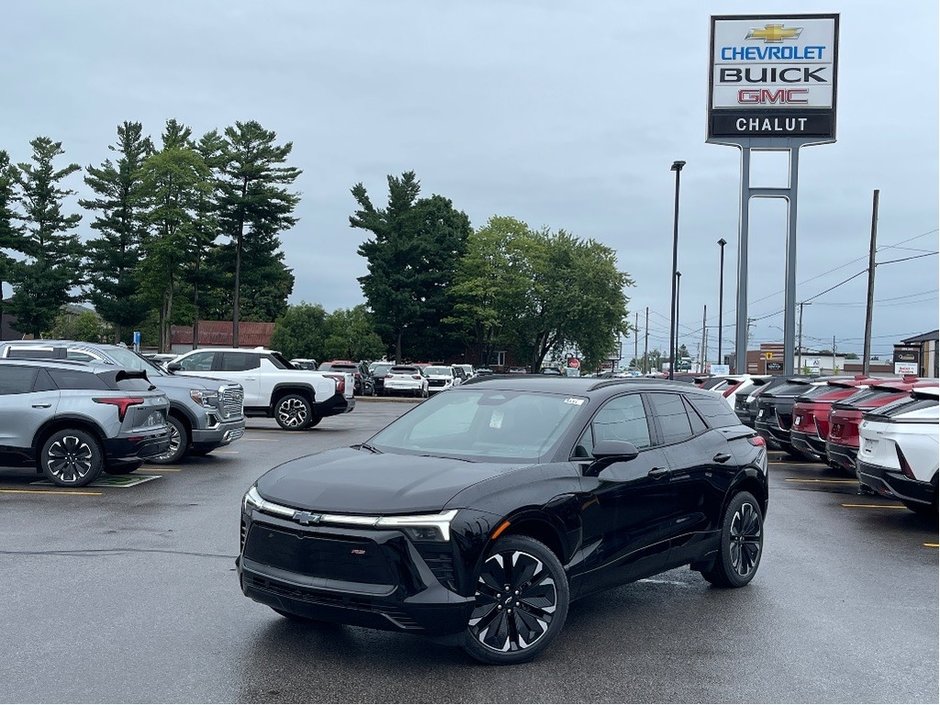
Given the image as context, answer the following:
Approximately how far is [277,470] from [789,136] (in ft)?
119

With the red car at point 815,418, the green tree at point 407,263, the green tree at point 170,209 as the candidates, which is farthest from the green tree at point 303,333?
A: the red car at point 815,418

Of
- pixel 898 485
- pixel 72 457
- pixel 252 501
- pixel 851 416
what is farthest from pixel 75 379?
pixel 851 416

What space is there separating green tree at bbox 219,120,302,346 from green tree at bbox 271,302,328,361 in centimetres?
1472

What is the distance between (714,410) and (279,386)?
15693 millimetres

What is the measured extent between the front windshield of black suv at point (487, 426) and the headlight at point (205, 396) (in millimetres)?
8918

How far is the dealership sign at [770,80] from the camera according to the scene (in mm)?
37875

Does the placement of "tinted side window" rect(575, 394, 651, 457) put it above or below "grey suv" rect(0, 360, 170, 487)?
above

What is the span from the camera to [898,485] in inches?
409

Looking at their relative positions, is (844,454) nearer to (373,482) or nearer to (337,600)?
(373,482)

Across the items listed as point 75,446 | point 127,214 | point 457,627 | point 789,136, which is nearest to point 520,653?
point 457,627

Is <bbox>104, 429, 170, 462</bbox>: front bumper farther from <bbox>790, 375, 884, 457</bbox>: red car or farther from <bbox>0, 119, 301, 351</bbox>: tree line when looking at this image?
<bbox>0, 119, 301, 351</bbox>: tree line

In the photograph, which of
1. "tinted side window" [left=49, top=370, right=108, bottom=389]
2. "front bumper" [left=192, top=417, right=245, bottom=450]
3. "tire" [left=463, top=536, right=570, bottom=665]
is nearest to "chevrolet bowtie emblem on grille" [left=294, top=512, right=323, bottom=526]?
"tire" [left=463, top=536, right=570, bottom=665]

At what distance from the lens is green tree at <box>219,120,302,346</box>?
57875 millimetres

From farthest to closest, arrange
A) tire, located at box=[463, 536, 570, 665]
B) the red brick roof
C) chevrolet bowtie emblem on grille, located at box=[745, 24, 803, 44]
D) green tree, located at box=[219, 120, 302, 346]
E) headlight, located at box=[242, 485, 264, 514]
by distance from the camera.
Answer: the red brick roof < green tree, located at box=[219, 120, 302, 346] < chevrolet bowtie emblem on grille, located at box=[745, 24, 803, 44] < headlight, located at box=[242, 485, 264, 514] < tire, located at box=[463, 536, 570, 665]
